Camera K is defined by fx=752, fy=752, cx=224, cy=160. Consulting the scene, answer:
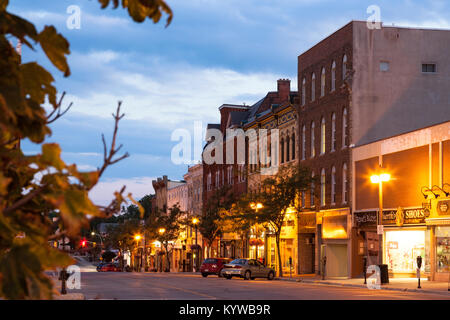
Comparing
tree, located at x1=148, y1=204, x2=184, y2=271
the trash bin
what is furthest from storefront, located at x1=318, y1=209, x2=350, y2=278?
tree, located at x1=148, y1=204, x2=184, y2=271

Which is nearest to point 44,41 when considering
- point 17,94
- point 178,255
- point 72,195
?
point 17,94

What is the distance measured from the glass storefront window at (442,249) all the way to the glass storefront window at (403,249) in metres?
2.13

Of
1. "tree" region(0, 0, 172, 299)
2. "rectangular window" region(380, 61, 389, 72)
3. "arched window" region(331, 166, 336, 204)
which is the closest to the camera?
"tree" region(0, 0, 172, 299)

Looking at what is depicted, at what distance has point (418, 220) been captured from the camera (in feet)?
134

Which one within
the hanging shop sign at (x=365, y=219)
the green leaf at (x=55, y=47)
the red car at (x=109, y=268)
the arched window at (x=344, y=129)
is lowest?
the red car at (x=109, y=268)

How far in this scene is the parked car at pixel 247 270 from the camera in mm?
49781

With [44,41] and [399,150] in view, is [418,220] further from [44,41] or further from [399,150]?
[44,41]

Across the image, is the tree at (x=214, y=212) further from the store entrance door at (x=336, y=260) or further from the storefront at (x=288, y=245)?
the store entrance door at (x=336, y=260)

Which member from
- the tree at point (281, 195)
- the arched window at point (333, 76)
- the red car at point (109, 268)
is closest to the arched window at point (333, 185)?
the tree at point (281, 195)

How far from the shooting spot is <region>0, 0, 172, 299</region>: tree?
11.3 ft

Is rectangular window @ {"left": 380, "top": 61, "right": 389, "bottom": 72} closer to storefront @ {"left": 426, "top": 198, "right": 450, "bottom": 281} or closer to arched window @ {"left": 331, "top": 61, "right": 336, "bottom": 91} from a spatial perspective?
arched window @ {"left": 331, "top": 61, "right": 336, "bottom": 91}

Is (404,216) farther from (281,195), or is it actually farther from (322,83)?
(322,83)

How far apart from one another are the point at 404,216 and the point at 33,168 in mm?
39408

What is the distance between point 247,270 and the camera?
164 feet
